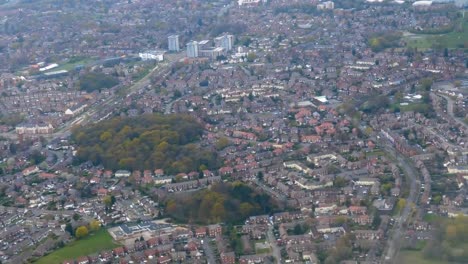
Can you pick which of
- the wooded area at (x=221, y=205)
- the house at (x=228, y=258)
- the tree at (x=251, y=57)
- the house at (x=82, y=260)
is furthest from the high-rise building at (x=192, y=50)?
the house at (x=228, y=258)

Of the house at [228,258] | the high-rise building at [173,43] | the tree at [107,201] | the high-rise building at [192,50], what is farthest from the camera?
the high-rise building at [173,43]

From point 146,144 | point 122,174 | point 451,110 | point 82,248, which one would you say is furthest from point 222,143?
point 451,110

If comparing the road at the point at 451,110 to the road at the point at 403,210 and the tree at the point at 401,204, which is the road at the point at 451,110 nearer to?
the road at the point at 403,210

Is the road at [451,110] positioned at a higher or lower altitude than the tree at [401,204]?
lower

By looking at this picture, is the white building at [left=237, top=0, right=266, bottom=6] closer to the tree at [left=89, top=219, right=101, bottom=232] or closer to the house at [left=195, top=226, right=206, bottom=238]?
the tree at [left=89, top=219, right=101, bottom=232]

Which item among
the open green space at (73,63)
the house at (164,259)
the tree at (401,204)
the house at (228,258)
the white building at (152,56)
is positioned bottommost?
the open green space at (73,63)

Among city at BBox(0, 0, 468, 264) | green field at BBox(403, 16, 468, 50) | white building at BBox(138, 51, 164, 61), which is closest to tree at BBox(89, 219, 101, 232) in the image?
city at BBox(0, 0, 468, 264)

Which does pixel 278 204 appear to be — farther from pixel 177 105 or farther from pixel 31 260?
pixel 177 105
